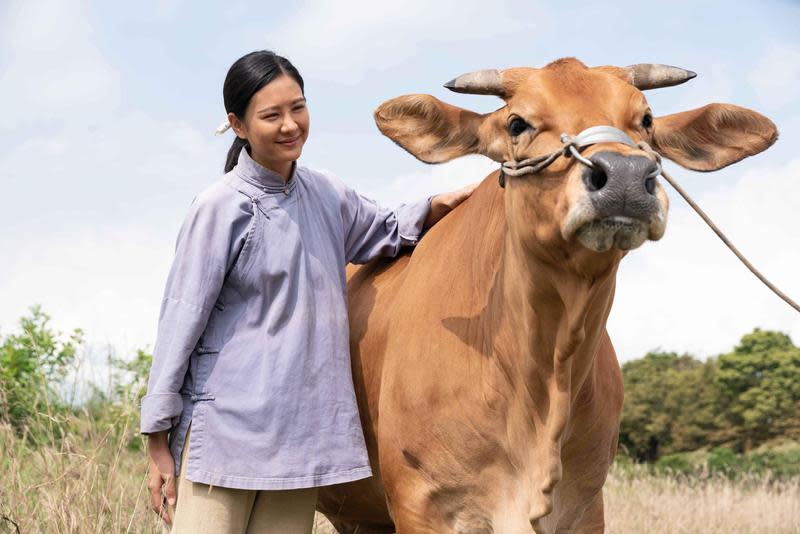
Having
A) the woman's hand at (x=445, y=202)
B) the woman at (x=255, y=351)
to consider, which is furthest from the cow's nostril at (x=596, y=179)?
the woman's hand at (x=445, y=202)

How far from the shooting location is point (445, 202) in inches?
197

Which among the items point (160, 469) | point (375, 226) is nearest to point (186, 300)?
point (160, 469)

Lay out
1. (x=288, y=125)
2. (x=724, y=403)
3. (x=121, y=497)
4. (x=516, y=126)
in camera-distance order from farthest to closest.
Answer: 1. (x=724, y=403)
2. (x=121, y=497)
3. (x=288, y=125)
4. (x=516, y=126)

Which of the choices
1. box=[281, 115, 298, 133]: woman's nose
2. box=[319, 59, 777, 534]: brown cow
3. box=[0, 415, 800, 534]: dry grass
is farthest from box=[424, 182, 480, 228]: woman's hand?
box=[0, 415, 800, 534]: dry grass

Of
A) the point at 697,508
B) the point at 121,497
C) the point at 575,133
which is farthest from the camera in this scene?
the point at 697,508

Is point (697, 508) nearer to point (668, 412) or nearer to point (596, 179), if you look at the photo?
point (668, 412)

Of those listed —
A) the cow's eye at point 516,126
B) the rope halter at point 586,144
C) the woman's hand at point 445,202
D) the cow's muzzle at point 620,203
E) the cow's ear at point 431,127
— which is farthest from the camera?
the woman's hand at point 445,202

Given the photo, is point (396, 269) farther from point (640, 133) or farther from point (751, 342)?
point (751, 342)

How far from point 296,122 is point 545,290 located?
1.40 m

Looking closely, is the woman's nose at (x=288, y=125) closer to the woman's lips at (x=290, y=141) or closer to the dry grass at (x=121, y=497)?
the woman's lips at (x=290, y=141)

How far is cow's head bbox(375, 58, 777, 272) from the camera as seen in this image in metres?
3.08

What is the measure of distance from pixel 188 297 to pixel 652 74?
2117mm

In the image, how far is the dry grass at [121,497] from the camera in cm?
582

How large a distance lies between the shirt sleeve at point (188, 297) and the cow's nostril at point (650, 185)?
72.1 inches
